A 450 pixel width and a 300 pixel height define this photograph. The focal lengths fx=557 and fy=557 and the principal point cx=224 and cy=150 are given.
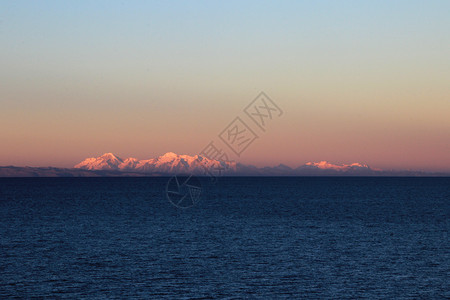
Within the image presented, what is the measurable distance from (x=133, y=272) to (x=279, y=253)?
15568 mm

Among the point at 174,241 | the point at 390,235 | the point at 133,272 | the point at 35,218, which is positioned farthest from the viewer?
the point at 35,218

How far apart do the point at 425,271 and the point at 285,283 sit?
12065 millimetres

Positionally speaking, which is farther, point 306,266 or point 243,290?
point 306,266

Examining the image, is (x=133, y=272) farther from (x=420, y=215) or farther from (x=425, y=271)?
(x=420, y=215)

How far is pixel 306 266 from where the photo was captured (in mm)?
45406

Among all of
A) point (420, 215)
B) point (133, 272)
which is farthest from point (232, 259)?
point (420, 215)

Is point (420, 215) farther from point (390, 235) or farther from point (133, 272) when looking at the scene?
point (133, 272)

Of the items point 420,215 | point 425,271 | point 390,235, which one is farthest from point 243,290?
point 420,215

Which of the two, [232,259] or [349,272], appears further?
[232,259]

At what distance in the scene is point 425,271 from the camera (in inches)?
1703

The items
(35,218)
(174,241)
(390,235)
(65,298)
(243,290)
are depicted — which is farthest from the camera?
(35,218)

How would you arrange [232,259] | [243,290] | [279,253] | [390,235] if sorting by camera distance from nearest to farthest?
[243,290], [232,259], [279,253], [390,235]

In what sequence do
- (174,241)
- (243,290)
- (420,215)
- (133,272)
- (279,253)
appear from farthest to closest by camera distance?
(420,215)
(174,241)
(279,253)
(133,272)
(243,290)

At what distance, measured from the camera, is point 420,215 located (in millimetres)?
100250
